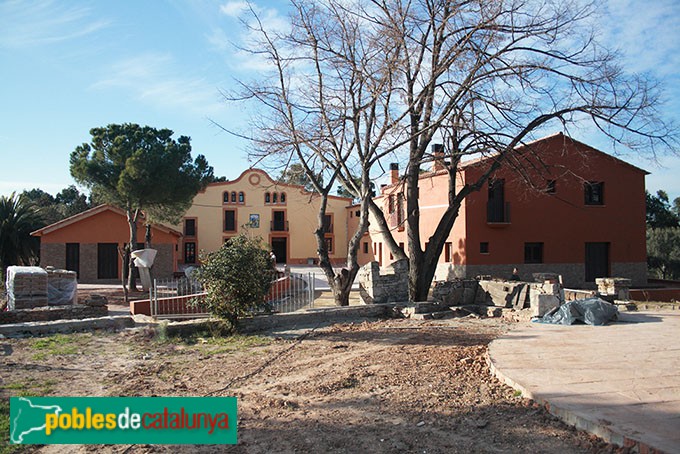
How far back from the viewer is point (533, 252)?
2564 centimetres

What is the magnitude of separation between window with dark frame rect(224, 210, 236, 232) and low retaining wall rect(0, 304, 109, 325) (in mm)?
34007

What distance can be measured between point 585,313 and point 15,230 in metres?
22.2

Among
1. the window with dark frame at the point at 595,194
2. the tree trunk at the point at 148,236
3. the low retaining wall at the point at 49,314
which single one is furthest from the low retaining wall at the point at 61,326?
the window with dark frame at the point at 595,194

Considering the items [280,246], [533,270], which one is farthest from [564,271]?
[280,246]

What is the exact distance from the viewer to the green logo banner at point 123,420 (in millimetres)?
4742

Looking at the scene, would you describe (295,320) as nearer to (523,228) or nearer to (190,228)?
(523,228)

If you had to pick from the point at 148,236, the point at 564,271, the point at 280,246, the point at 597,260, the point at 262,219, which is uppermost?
the point at 262,219

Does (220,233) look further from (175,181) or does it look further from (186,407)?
(186,407)

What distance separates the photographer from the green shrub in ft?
32.3

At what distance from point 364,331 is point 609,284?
809 cm

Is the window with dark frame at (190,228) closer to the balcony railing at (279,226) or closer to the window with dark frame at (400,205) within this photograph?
the balcony railing at (279,226)

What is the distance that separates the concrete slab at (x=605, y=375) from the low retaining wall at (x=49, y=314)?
31.3 ft

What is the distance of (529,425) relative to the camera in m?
4.61

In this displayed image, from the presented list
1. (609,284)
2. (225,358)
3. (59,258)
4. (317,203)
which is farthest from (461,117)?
(317,203)
